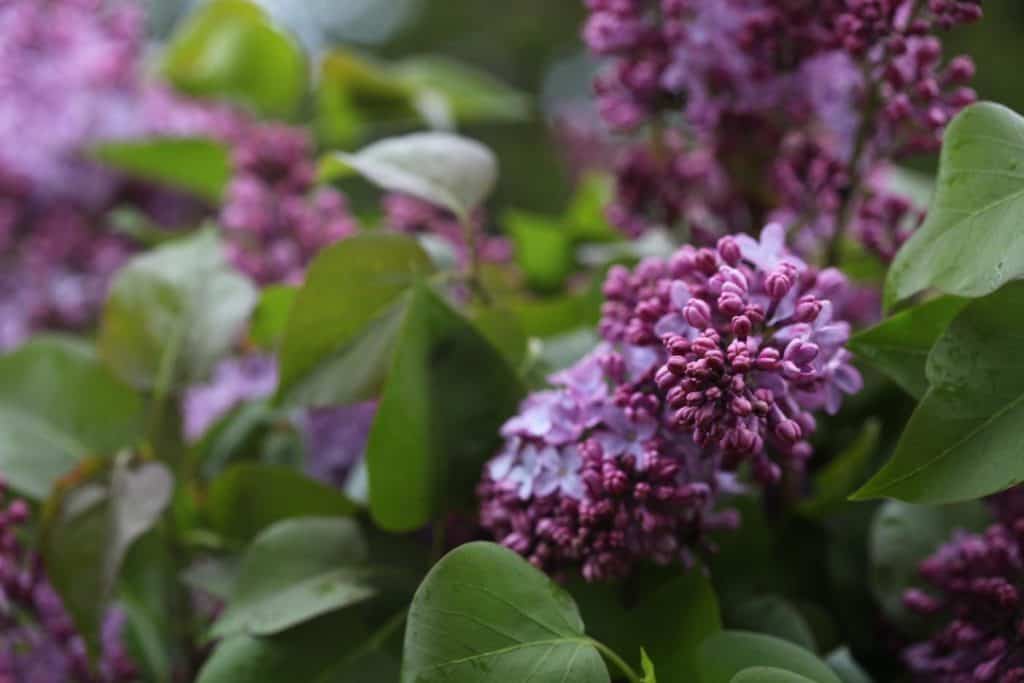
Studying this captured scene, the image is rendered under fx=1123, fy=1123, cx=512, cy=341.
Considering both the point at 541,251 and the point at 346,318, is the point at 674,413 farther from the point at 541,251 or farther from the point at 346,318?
the point at 541,251

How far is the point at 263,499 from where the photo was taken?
0.50 meters

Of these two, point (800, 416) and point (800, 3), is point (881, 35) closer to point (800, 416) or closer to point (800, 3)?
point (800, 3)

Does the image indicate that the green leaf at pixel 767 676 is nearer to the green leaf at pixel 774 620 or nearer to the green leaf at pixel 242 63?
the green leaf at pixel 774 620

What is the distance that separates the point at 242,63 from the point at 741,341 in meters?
0.77

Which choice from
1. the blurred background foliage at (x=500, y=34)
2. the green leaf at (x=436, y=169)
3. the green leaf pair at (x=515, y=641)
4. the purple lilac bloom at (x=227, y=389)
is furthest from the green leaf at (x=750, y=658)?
the blurred background foliage at (x=500, y=34)

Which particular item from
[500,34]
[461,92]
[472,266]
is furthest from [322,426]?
[500,34]

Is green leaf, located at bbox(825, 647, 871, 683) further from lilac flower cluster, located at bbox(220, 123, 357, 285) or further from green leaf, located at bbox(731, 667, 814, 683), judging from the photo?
lilac flower cluster, located at bbox(220, 123, 357, 285)

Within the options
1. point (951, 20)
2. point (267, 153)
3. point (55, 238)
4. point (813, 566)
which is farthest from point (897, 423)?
point (55, 238)

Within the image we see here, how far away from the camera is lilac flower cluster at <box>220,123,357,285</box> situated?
2.21 feet

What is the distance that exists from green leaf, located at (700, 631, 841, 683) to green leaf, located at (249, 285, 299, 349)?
29cm

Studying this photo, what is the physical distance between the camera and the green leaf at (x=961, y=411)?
326mm

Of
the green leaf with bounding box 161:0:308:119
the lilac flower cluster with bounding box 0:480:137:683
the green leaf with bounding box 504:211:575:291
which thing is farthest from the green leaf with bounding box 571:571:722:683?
the green leaf with bounding box 161:0:308:119

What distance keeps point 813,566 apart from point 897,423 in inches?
3.5

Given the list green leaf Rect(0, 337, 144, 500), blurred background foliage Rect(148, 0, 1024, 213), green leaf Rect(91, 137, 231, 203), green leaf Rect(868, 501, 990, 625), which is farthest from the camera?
blurred background foliage Rect(148, 0, 1024, 213)
